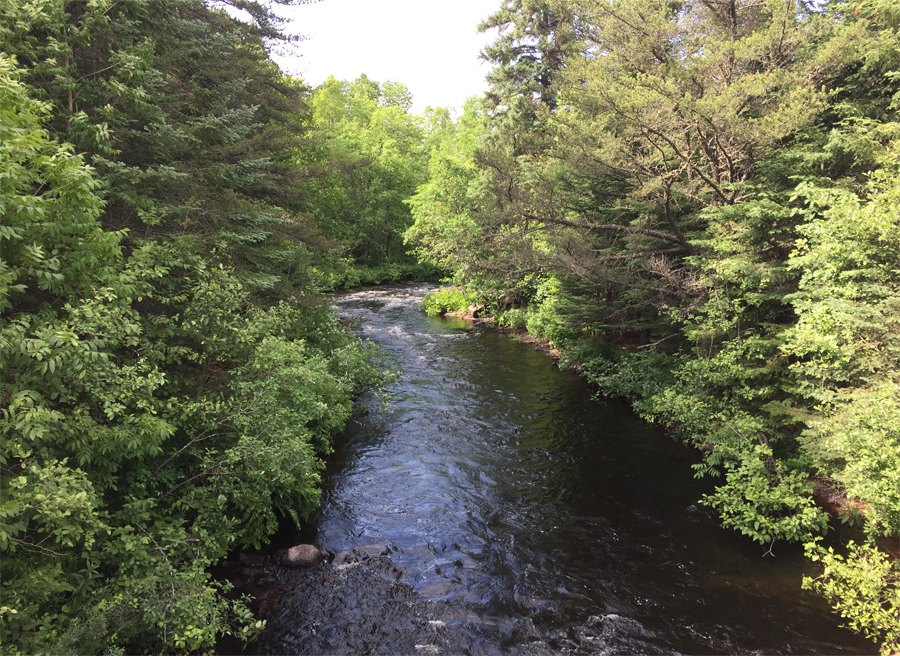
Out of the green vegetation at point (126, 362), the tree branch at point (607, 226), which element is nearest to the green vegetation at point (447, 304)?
the tree branch at point (607, 226)

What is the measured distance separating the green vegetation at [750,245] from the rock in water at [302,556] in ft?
20.9

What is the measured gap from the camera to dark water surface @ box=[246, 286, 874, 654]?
5.84 metres

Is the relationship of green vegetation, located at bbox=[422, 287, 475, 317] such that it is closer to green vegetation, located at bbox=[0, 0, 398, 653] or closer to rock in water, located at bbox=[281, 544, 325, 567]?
green vegetation, located at bbox=[0, 0, 398, 653]

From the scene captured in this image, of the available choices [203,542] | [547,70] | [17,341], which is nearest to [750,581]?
[203,542]

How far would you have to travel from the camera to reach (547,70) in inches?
910

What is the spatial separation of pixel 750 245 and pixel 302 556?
9.74m

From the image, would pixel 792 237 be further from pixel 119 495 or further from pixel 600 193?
pixel 119 495

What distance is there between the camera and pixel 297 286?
547 inches

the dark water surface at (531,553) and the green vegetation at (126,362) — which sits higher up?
the green vegetation at (126,362)

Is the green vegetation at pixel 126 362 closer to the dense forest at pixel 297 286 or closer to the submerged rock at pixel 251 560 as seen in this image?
the dense forest at pixel 297 286

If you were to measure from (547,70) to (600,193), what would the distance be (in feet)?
36.5

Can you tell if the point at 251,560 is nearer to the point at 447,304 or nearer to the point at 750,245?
the point at 750,245

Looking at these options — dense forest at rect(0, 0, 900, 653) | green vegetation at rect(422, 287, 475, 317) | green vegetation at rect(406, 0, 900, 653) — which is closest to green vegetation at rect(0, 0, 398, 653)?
dense forest at rect(0, 0, 900, 653)

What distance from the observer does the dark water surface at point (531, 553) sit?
5.84m
